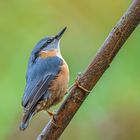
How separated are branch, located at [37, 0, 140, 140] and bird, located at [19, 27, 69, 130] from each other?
404mm

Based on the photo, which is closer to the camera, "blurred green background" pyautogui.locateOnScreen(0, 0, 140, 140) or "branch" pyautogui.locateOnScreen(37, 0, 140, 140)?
"branch" pyautogui.locateOnScreen(37, 0, 140, 140)

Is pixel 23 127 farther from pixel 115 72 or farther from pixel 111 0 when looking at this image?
pixel 111 0

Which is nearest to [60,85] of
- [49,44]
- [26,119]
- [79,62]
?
[79,62]

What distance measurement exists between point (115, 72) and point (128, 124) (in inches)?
13.8

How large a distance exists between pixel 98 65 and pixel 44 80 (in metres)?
0.99

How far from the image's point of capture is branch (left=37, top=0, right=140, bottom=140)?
6.39 ft

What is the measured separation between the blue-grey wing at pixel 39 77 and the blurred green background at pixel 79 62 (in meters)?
0.06

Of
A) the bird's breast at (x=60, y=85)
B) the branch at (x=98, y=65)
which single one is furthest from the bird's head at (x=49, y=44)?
the branch at (x=98, y=65)

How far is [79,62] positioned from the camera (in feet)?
8.80

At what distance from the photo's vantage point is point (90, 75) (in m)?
2.02

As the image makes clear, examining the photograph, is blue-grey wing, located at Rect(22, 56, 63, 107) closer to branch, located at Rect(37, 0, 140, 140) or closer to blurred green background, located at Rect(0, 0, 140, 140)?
blurred green background, located at Rect(0, 0, 140, 140)

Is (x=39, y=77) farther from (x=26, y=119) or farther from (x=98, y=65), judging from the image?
(x=98, y=65)

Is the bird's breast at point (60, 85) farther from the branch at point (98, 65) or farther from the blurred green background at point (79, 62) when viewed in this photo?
the branch at point (98, 65)

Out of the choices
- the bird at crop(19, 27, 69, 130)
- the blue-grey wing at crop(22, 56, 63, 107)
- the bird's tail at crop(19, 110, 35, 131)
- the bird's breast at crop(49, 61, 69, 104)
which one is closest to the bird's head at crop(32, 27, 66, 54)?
the bird at crop(19, 27, 69, 130)
